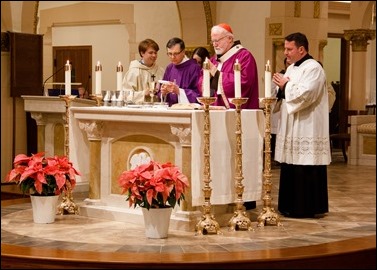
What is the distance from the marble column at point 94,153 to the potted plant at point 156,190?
39.7 inches

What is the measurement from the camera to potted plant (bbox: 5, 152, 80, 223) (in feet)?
18.9

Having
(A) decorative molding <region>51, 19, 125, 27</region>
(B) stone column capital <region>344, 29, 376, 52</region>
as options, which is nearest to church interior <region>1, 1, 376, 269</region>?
(A) decorative molding <region>51, 19, 125, 27</region>

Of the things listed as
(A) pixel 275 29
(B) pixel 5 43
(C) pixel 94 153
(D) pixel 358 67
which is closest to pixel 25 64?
(B) pixel 5 43

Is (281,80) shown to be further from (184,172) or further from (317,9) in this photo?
(317,9)

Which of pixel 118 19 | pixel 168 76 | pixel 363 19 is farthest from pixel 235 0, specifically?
pixel 168 76

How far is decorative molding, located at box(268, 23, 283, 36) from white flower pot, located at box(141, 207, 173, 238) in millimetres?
6554

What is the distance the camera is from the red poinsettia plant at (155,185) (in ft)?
17.0

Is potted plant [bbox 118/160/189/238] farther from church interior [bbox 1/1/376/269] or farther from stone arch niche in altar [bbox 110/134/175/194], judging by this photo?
stone arch niche in altar [bbox 110/134/175/194]

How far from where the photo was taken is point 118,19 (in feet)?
43.8

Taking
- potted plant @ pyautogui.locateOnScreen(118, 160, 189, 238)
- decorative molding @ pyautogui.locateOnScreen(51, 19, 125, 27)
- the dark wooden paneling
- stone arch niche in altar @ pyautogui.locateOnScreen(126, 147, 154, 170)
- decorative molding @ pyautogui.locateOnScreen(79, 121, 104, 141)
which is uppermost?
decorative molding @ pyautogui.locateOnScreen(51, 19, 125, 27)

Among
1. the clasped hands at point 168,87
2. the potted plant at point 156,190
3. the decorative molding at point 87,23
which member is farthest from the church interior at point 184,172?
the decorative molding at point 87,23

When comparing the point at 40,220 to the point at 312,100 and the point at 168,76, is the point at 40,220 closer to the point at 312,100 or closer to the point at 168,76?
the point at 168,76

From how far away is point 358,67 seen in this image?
14.4 m

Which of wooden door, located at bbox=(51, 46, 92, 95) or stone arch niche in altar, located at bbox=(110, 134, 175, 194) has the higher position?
wooden door, located at bbox=(51, 46, 92, 95)
